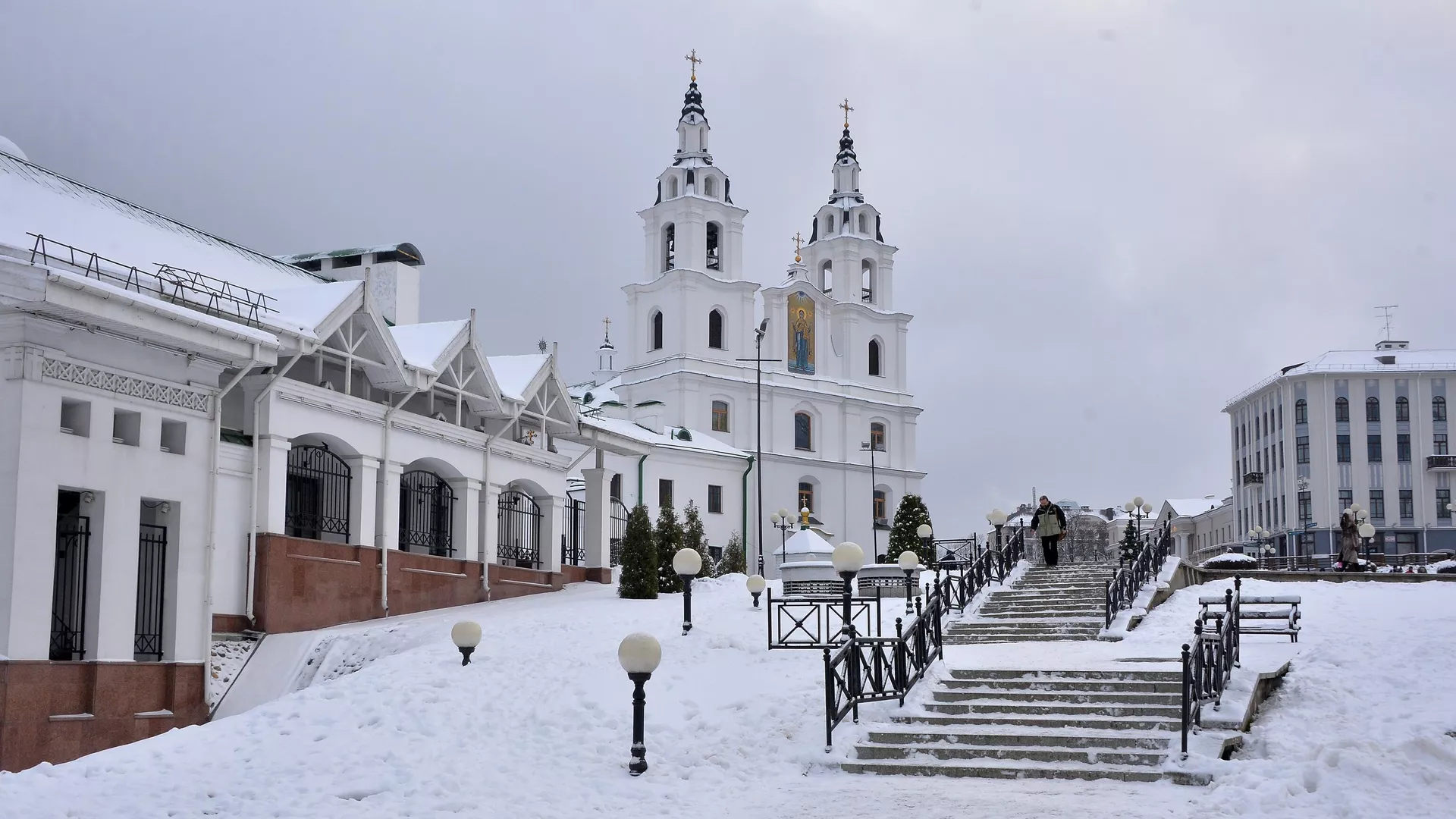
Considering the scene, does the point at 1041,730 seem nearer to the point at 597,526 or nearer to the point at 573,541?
the point at 597,526

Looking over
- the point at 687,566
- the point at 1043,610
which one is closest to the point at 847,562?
the point at 687,566

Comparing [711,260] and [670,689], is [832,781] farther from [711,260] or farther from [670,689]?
[711,260]

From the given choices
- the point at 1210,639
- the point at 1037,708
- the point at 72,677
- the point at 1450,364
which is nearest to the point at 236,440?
the point at 72,677

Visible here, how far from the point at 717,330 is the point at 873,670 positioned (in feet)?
168

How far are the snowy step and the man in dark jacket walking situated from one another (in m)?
13.7

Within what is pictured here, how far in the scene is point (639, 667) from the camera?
13023 millimetres

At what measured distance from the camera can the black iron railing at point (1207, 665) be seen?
501 inches

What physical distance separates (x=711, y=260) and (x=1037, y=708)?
2101 inches

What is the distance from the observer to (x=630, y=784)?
12.8 m

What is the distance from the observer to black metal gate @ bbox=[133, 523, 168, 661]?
18531mm

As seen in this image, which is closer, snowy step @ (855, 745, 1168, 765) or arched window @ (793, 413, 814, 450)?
snowy step @ (855, 745, 1168, 765)

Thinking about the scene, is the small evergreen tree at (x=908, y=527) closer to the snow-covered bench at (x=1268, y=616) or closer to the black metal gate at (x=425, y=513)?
the black metal gate at (x=425, y=513)

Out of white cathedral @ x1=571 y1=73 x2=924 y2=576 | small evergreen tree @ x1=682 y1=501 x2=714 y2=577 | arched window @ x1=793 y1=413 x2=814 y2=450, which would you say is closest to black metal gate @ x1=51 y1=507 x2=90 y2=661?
small evergreen tree @ x1=682 y1=501 x2=714 y2=577

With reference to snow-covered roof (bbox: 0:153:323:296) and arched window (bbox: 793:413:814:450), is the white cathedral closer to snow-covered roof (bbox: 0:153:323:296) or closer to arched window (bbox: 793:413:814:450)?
arched window (bbox: 793:413:814:450)
